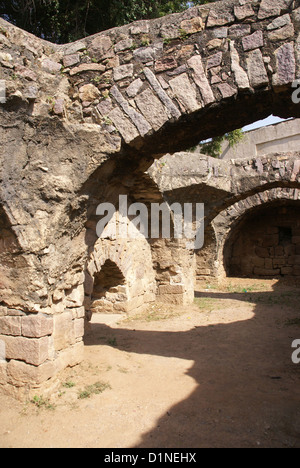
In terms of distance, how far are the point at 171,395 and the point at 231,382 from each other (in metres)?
0.67

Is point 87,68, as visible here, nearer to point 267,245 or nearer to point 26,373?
point 26,373

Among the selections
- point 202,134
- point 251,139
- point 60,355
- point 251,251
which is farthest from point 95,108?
point 251,139

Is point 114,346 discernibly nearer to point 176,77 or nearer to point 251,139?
point 176,77

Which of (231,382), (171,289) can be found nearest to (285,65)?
(231,382)

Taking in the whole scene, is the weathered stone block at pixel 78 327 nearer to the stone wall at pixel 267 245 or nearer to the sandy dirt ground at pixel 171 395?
the sandy dirt ground at pixel 171 395

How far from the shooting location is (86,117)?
11.6ft

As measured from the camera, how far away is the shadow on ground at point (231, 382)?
2.62 metres

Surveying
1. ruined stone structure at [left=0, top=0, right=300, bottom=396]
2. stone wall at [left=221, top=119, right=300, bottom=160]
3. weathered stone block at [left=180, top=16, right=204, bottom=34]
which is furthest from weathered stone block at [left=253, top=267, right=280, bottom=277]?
weathered stone block at [left=180, top=16, right=204, bottom=34]

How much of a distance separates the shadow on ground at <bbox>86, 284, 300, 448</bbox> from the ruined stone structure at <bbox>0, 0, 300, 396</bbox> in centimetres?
131

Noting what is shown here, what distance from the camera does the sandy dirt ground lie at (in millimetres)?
2641

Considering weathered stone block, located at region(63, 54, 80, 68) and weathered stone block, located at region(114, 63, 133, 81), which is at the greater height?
weathered stone block, located at region(63, 54, 80, 68)

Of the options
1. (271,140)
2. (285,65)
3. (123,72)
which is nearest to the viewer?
(285,65)

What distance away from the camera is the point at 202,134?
3674 millimetres

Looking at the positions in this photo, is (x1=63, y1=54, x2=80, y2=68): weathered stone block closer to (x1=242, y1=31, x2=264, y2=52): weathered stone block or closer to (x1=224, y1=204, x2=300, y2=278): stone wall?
(x1=242, y1=31, x2=264, y2=52): weathered stone block
